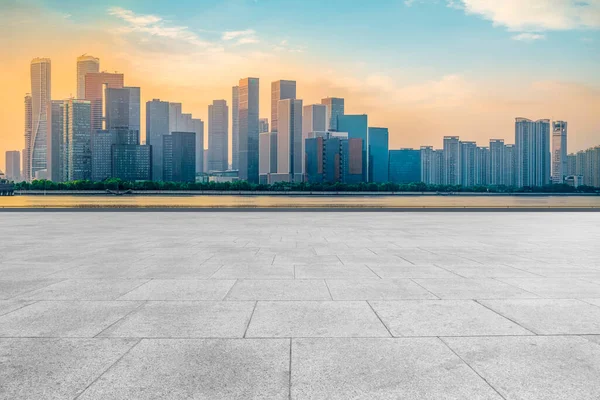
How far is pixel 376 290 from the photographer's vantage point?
30.7 ft

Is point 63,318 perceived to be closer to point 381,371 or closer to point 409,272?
point 381,371

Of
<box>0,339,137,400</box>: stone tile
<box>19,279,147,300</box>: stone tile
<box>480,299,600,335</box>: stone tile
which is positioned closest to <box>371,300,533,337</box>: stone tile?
<box>480,299,600,335</box>: stone tile

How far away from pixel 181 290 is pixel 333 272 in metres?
3.56

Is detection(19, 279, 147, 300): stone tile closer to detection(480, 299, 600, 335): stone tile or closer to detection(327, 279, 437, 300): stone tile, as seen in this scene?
detection(327, 279, 437, 300): stone tile

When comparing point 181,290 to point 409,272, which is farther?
point 409,272

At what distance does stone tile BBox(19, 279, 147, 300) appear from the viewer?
874cm

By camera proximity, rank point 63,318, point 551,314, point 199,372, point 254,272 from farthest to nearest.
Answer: point 254,272, point 551,314, point 63,318, point 199,372

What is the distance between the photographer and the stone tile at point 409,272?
1082cm

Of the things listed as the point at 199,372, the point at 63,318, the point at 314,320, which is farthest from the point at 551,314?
the point at 63,318

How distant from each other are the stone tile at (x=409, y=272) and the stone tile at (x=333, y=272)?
0.86ft

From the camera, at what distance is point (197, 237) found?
1948cm

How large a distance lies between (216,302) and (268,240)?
10.0m

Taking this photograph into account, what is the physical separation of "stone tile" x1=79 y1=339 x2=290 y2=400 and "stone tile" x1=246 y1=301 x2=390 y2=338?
52 cm

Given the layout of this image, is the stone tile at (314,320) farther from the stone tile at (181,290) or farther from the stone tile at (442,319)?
the stone tile at (181,290)
